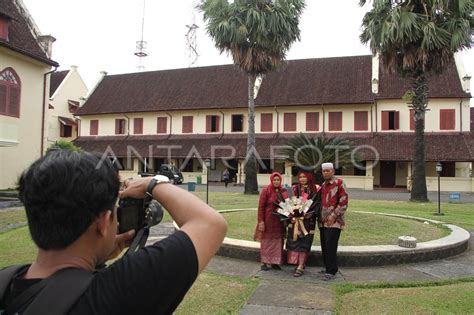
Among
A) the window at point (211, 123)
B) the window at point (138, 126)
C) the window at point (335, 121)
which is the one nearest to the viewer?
the window at point (335, 121)

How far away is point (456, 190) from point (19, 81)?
2656 cm

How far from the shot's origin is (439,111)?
29000 mm

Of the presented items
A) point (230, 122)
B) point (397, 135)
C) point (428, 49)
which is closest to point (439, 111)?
point (397, 135)

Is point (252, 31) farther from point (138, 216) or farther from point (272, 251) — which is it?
point (138, 216)

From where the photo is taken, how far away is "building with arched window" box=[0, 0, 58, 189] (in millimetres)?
20000

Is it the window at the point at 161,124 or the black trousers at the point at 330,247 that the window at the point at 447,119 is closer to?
the window at the point at 161,124

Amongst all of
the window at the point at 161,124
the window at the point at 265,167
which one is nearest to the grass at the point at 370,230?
the window at the point at 265,167

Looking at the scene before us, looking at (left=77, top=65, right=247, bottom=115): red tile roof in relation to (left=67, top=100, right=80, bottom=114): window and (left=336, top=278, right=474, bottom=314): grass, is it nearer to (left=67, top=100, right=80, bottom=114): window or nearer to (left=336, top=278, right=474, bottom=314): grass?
(left=67, top=100, right=80, bottom=114): window

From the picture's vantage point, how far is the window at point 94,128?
3856 cm

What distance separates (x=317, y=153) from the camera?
830 centimetres

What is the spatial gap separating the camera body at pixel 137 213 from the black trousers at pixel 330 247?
15.9 ft

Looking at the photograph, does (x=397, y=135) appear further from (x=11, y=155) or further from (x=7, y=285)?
(x=7, y=285)

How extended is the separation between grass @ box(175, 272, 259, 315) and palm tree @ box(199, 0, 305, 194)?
1643 cm

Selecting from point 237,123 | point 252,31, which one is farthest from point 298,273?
point 237,123
